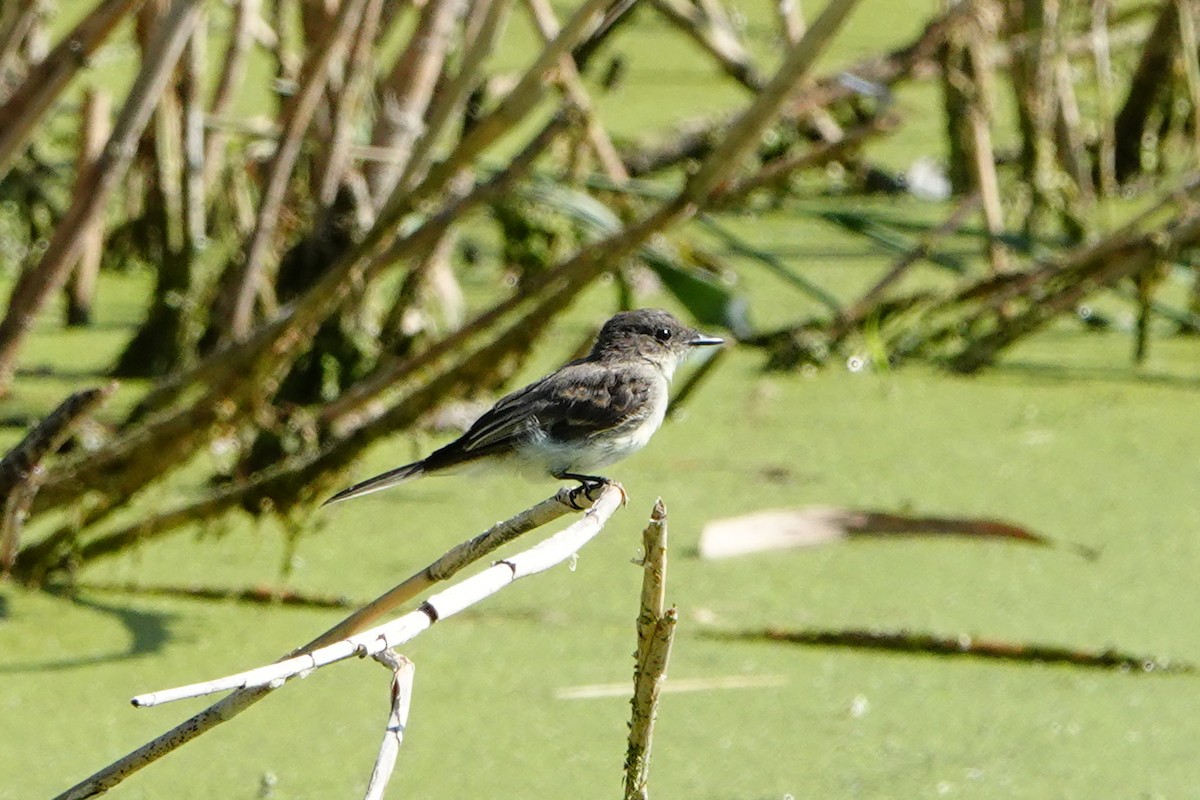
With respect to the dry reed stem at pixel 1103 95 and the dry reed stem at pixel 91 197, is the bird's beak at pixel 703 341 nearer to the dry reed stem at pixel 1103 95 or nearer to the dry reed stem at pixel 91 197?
the dry reed stem at pixel 91 197

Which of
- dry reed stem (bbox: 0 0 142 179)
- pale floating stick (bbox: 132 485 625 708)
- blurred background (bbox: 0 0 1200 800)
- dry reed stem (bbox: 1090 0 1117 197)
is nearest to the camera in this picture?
pale floating stick (bbox: 132 485 625 708)

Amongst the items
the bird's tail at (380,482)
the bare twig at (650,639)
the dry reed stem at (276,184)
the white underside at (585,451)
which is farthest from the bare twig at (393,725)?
the dry reed stem at (276,184)

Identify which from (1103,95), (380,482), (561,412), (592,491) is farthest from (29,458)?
(1103,95)

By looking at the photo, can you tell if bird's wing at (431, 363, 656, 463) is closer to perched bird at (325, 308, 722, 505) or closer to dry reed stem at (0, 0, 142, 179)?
perched bird at (325, 308, 722, 505)

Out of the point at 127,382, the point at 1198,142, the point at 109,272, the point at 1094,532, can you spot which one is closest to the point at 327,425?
the point at 127,382

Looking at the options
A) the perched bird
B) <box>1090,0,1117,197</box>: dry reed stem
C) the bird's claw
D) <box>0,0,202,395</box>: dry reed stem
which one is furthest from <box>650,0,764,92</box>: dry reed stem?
the bird's claw

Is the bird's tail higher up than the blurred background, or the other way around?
the bird's tail
